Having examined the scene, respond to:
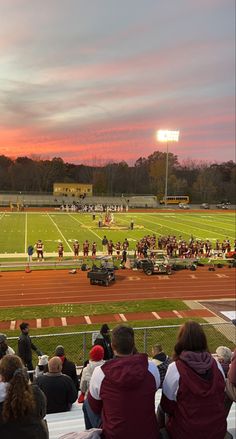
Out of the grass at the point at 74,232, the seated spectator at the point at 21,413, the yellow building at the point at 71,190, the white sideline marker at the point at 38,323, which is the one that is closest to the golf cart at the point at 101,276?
the white sideline marker at the point at 38,323

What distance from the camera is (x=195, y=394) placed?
320 cm

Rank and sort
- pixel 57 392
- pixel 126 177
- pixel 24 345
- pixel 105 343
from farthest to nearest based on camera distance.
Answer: pixel 126 177
pixel 24 345
pixel 105 343
pixel 57 392

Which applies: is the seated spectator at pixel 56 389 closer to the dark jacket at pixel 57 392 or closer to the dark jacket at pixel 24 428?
the dark jacket at pixel 57 392

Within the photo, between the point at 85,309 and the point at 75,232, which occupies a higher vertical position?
the point at 75,232

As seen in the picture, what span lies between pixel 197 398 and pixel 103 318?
40.6 ft

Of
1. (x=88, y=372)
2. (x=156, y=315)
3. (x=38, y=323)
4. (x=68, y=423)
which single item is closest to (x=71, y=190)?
(x=156, y=315)

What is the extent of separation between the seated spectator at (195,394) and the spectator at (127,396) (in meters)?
0.16

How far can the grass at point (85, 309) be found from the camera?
51.3 feet

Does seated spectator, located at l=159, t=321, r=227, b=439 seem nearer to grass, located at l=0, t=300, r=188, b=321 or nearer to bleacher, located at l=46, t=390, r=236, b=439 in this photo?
bleacher, located at l=46, t=390, r=236, b=439

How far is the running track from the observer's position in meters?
18.1

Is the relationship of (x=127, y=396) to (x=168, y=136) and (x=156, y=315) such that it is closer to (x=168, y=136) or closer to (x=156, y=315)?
(x=156, y=315)

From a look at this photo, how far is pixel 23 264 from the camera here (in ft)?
79.7

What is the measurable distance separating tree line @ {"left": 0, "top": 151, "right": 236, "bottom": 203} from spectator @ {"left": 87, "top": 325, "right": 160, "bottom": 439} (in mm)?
98326

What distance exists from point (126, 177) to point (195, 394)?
126 metres
